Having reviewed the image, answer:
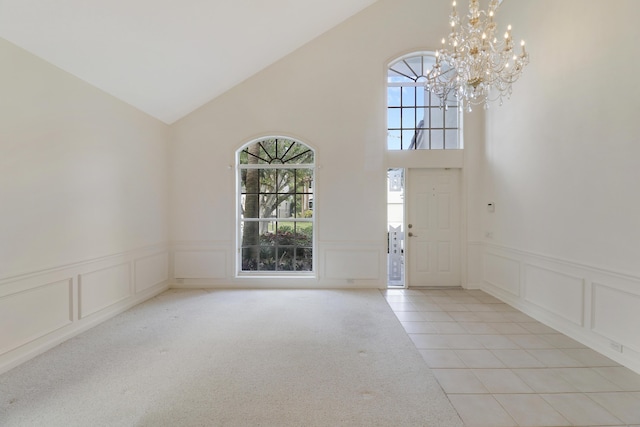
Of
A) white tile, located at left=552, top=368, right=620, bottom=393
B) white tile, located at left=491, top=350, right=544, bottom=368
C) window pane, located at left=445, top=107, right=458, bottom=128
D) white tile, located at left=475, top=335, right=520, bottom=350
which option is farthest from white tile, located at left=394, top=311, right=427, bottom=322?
window pane, located at left=445, top=107, right=458, bottom=128

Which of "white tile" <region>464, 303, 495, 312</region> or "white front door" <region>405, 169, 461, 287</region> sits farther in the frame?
"white front door" <region>405, 169, 461, 287</region>

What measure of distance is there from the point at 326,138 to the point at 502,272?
123 inches

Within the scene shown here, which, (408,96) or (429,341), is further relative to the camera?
(408,96)

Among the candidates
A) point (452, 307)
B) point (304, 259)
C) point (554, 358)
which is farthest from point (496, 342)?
point (304, 259)

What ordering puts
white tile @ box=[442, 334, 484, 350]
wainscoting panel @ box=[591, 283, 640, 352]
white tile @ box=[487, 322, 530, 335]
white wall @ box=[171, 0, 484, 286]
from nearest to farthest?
wainscoting panel @ box=[591, 283, 640, 352] < white tile @ box=[442, 334, 484, 350] < white tile @ box=[487, 322, 530, 335] < white wall @ box=[171, 0, 484, 286]

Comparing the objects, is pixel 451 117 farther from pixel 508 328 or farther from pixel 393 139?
pixel 508 328

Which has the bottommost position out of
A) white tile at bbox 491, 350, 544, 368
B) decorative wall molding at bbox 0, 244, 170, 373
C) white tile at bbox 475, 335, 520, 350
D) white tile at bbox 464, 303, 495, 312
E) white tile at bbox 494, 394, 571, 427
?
white tile at bbox 494, 394, 571, 427

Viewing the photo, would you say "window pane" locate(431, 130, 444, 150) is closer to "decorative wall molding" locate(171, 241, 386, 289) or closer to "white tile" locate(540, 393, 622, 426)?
"decorative wall molding" locate(171, 241, 386, 289)


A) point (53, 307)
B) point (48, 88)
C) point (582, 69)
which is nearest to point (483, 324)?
point (582, 69)

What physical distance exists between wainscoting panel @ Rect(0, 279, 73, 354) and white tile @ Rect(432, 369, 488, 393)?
3.36 meters

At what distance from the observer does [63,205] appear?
2.71 m

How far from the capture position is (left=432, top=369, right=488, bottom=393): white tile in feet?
6.60

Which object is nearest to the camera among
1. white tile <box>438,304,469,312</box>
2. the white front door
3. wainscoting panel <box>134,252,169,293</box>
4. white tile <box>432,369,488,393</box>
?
white tile <box>432,369,488,393</box>

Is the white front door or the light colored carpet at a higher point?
the white front door
